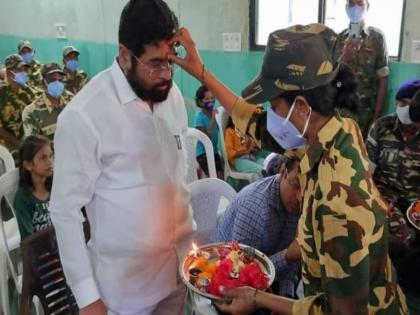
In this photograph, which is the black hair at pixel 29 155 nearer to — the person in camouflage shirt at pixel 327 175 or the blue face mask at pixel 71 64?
the person in camouflage shirt at pixel 327 175

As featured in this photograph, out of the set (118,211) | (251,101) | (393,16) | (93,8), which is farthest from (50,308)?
(93,8)

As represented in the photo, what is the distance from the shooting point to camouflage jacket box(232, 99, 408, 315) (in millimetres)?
969

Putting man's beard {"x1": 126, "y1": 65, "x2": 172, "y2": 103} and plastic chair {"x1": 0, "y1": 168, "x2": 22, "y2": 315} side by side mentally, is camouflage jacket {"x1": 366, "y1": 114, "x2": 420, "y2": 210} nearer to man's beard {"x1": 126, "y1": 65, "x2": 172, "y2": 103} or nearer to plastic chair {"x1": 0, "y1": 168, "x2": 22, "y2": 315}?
man's beard {"x1": 126, "y1": 65, "x2": 172, "y2": 103}

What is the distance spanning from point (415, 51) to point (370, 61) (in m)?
0.30

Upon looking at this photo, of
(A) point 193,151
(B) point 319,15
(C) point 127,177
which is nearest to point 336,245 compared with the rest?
(C) point 127,177

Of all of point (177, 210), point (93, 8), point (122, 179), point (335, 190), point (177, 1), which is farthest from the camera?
point (93, 8)

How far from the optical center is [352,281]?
99 centimetres

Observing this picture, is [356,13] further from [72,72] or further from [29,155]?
[72,72]

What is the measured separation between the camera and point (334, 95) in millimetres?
1055

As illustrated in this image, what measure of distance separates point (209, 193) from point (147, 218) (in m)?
0.81

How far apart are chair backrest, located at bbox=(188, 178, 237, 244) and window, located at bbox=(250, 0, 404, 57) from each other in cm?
135

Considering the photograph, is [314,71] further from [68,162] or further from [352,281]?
[68,162]

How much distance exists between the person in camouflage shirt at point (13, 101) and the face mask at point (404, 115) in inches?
111

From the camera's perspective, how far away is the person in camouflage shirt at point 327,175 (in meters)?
0.97
